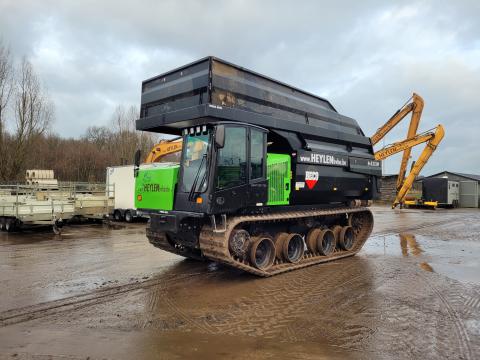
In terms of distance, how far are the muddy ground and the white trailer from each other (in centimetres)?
871

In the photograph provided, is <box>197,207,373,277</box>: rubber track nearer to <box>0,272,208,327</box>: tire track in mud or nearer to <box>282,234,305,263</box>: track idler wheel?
<box>282,234,305,263</box>: track idler wheel

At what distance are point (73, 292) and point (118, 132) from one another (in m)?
40.1

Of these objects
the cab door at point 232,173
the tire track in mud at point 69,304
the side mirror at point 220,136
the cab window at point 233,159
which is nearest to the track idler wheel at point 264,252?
the cab door at point 232,173

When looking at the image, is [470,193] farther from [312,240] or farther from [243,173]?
[243,173]

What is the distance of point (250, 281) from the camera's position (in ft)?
22.5

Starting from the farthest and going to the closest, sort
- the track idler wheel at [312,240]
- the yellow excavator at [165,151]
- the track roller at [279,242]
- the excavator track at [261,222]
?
the yellow excavator at [165,151] < the track idler wheel at [312,240] < the track roller at [279,242] < the excavator track at [261,222]

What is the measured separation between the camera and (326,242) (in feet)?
29.7

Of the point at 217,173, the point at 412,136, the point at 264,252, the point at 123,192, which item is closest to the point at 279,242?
the point at 264,252

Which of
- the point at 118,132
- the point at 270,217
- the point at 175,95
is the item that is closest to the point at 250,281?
the point at 270,217

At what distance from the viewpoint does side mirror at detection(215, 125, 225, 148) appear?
20.2 feet

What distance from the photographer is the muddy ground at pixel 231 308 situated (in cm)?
405

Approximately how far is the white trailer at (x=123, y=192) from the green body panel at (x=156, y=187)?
10.8 meters

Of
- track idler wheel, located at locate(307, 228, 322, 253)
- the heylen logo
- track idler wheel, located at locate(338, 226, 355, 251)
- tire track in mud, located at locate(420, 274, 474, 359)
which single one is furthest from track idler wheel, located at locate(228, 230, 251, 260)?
track idler wheel, located at locate(338, 226, 355, 251)

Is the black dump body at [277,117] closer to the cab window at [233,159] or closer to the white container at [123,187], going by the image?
the cab window at [233,159]
